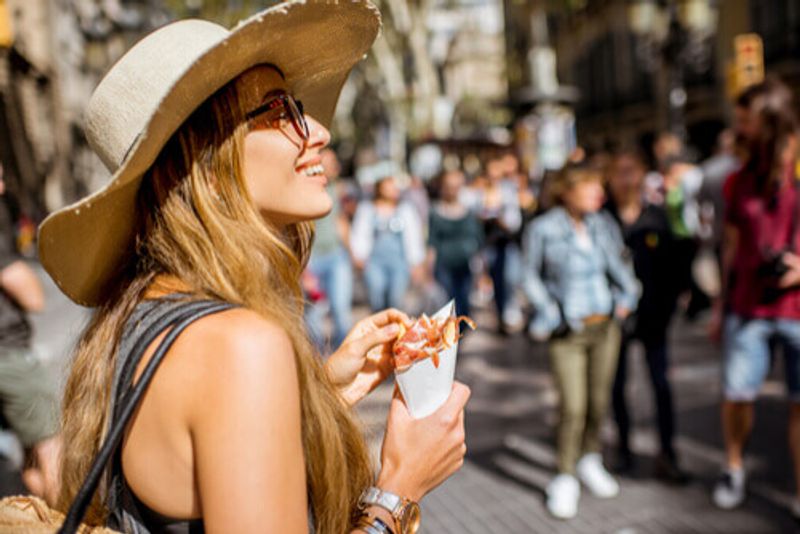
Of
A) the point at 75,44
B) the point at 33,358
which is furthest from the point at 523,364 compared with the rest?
the point at 75,44

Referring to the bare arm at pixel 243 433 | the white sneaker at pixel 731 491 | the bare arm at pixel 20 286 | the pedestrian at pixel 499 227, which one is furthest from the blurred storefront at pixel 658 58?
the bare arm at pixel 243 433

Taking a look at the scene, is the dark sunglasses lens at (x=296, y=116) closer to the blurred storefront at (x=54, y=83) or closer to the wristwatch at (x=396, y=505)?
the wristwatch at (x=396, y=505)

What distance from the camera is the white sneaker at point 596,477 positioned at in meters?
4.45

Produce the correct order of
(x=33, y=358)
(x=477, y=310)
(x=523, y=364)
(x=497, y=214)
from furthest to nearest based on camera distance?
(x=477, y=310), (x=497, y=214), (x=523, y=364), (x=33, y=358)

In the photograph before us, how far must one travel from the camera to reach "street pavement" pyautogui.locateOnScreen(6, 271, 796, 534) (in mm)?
4105

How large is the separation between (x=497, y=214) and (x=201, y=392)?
960 cm

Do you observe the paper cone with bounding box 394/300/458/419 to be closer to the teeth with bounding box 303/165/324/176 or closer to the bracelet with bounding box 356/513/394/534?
the bracelet with bounding box 356/513/394/534

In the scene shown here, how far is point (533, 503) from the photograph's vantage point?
14.6 ft

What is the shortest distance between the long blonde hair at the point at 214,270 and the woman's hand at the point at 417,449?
76 millimetres

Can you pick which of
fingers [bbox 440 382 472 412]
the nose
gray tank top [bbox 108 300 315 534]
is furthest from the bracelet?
the nose

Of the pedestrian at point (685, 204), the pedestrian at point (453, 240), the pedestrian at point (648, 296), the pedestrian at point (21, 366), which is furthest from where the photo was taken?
the pedestrian at point (453, 240)

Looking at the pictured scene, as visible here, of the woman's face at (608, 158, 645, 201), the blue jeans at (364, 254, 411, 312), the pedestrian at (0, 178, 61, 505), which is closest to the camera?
the pedestrian at (0, 178, 61, 505)

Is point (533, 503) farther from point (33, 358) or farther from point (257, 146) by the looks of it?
point (257, 146)

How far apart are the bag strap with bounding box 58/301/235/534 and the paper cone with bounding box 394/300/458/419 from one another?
0.38 metres
